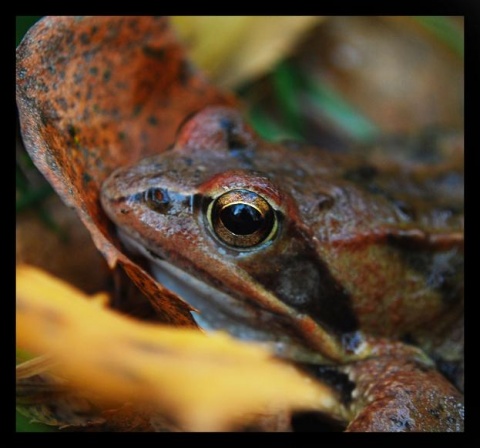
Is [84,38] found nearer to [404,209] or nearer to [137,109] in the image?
[137,109]

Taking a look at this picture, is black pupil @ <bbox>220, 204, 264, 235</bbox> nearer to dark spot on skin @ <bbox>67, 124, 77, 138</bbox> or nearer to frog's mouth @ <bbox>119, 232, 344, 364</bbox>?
frog's mouth @ <bbox>119, 232, 344, 364</bbox>

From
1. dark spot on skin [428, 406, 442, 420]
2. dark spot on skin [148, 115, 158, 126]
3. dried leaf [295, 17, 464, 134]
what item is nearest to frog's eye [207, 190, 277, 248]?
dark spot on skin [148, 115, 158, 126]

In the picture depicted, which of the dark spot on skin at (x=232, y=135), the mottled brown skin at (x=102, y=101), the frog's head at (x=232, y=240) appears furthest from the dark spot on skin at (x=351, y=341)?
the dark spot on skin at (x=232, y=135)

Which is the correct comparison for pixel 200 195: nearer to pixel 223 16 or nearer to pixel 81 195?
pixel 81 195

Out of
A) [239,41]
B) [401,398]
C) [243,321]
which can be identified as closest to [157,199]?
[243,321]
